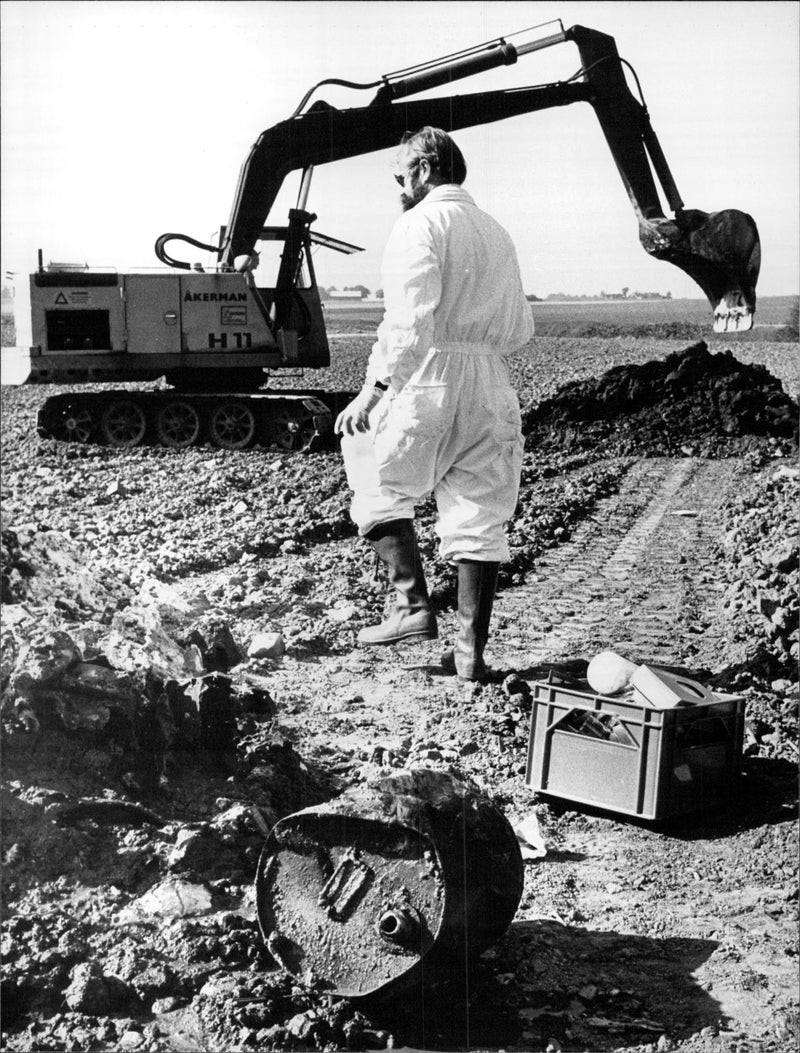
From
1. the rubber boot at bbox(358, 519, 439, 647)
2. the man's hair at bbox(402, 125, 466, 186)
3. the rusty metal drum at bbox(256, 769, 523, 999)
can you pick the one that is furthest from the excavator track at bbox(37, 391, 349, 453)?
the rusty metal drum at bbox(256, 769, 523, 999)

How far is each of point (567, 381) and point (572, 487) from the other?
100 centimetres

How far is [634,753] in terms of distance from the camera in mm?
2799

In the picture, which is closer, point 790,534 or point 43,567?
point 43,567

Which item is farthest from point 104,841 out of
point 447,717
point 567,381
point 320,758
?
point 567,381

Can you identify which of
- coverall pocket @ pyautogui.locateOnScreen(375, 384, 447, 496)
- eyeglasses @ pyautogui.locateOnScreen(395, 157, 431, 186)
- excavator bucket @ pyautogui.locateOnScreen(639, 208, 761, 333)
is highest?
eyeglasses @ pyautogui.locateOnScreen(395, 157, 431, 186)

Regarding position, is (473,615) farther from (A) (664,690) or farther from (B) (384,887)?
(B) (384,887)

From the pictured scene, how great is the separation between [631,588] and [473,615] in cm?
81

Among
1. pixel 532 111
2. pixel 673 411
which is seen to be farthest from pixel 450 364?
pixel 673 411

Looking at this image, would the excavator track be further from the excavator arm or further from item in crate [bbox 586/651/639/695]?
item in crate [bbox 586/651/639/695]

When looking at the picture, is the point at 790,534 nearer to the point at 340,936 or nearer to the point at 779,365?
the point at 340,936

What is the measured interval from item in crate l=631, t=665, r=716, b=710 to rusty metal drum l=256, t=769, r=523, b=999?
0.65 metres

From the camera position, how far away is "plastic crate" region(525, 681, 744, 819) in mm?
2764

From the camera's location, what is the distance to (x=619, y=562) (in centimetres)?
420

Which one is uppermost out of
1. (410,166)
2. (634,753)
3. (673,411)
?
(410,166)
